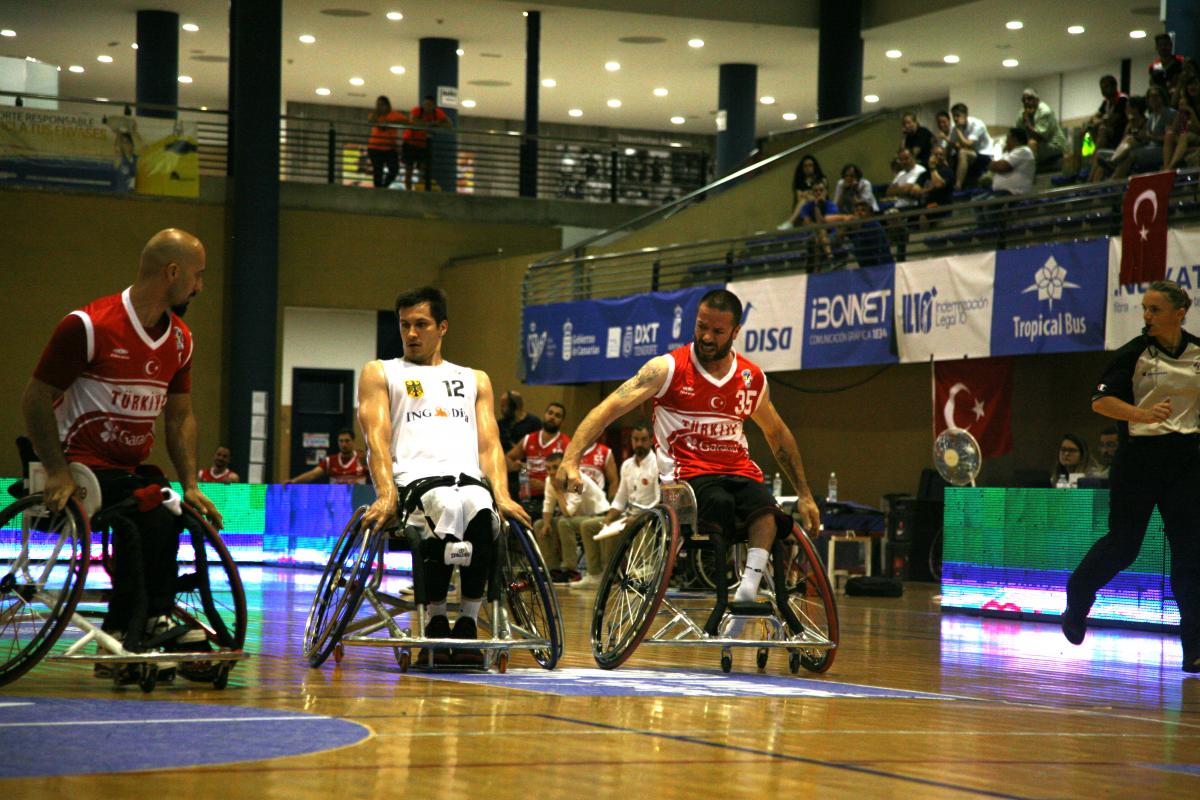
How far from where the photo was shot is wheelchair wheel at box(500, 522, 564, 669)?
5.78 meters

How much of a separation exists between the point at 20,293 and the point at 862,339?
35.5 ft

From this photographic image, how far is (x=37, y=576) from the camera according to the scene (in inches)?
203

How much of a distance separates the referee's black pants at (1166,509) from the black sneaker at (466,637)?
256 centimetres

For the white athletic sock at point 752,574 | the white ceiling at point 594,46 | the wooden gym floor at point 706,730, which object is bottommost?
the wooden gym floor at point 706,730

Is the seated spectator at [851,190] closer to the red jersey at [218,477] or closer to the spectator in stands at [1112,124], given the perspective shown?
the spectator in stands at [1112,124]

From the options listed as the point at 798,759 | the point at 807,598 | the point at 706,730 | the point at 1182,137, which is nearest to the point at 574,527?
the point at 1182,137

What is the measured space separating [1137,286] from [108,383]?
8388mm

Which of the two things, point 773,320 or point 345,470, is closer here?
point 773,320

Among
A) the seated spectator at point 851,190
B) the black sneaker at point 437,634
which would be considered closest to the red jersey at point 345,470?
the seated spectator at point 851,190

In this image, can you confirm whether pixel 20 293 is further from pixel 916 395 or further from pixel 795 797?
pixel 795 797

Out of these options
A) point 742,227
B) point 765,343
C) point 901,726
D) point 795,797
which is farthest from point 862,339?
point 795,797

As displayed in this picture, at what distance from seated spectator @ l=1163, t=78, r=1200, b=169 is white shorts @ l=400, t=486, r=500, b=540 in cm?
822

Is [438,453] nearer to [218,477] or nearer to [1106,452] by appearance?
[1106,452]

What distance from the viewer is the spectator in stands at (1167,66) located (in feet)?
43.5
